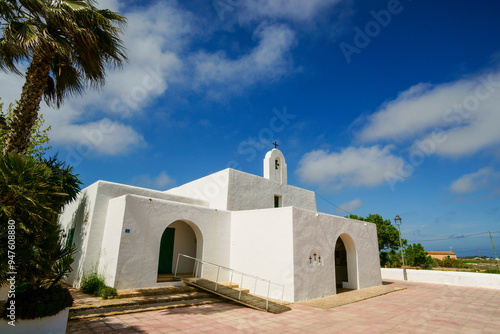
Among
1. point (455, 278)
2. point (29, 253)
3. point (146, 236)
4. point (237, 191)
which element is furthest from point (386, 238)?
point (29, 253)

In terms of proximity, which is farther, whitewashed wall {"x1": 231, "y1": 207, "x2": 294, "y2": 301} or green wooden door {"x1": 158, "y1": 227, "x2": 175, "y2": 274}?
green wooden door {"x1": 158, "y1": 227, "x2": 175, "y2": 274}

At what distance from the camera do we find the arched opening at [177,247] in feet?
37.1

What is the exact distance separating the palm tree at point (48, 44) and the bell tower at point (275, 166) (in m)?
9.49

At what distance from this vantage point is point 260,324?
6.73 meters

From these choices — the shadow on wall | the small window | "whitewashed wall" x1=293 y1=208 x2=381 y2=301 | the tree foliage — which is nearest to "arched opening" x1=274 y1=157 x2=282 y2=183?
the small window

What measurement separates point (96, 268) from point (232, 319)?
5.44 meters

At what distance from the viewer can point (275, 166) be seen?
15773 mm

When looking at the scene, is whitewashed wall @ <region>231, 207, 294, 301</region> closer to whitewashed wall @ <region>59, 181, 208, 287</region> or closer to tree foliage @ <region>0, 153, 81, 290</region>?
whitewashed wall @ <region>59, 181, 208, 287</region>

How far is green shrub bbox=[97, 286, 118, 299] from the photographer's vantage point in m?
7.70

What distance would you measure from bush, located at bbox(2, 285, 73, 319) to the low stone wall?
731 inches

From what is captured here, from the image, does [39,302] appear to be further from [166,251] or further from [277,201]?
[277,201]

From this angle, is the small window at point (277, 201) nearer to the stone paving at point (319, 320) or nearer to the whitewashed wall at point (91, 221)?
the stone paving at point (319, 320)

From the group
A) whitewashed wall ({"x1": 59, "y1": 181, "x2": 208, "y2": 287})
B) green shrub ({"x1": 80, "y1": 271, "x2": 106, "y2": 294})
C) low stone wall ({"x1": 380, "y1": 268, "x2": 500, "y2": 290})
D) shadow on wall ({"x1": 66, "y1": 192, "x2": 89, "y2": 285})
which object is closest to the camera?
green shrub ({"x1": 80, "y1": 271, "x2": 106, "y2": 294})

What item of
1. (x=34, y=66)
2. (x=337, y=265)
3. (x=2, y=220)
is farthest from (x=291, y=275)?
(x=34, y=66)
